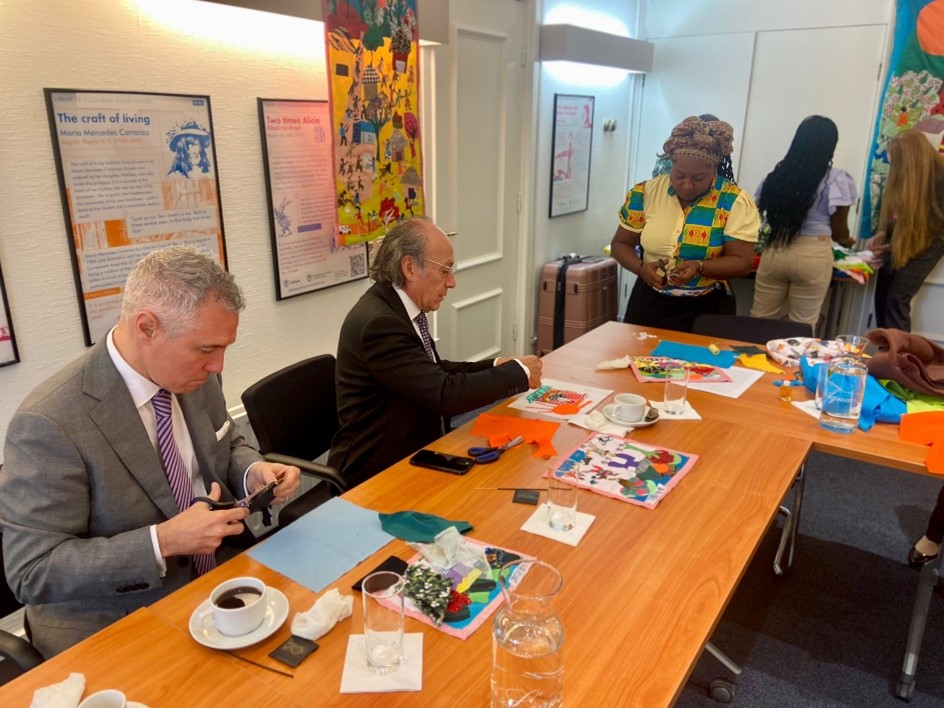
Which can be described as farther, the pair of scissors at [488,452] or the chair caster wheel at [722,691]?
the chair caster wheel at [722,691]

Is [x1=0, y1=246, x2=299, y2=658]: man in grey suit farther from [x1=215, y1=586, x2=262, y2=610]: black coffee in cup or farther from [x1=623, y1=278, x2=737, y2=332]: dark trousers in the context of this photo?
[x1=623, y1=278, x2=737, y2=332]: dark trousers

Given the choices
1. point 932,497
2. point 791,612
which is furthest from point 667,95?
point 791,612

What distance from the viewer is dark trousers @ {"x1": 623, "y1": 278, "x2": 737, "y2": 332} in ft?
10.3

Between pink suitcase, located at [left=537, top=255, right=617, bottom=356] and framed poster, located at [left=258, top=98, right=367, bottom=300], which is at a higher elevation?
framed poster, located at [left=258, top=98, right=367, bottom=300]

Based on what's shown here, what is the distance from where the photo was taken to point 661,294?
3.16 metres

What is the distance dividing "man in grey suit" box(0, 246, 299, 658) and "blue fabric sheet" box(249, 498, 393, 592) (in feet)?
0.35

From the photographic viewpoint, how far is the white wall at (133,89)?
1.93 metres

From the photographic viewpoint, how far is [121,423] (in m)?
1.41

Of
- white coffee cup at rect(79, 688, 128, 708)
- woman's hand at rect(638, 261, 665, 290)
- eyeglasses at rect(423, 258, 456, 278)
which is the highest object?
eyeglasses at rect(423, 258, 456, 278)

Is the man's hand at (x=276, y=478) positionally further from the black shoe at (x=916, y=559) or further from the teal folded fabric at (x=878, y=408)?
the black shoe at (x=916, y=559)

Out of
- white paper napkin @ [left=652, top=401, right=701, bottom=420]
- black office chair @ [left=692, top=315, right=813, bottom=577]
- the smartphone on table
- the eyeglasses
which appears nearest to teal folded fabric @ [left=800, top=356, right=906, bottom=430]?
white paper napkin @ [left=652, top=401, right=701, bottom=420]

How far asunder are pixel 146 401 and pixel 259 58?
A: 1616mm

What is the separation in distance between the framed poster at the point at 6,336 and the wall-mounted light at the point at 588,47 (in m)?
3.34

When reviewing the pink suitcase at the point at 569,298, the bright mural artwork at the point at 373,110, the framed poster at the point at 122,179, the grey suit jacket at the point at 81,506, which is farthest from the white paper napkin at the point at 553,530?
the pink suitcase at the point at 569,298
